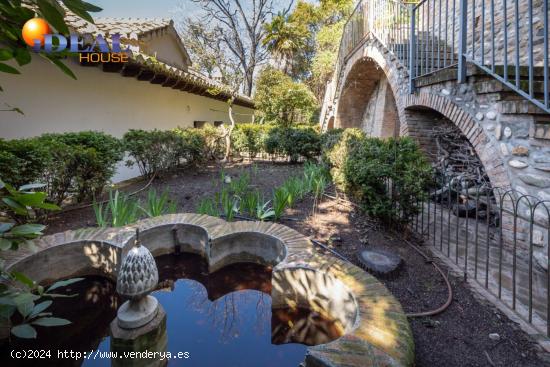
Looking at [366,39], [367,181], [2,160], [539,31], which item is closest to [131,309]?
[2,160]

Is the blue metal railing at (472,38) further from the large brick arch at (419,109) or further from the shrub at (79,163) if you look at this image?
the shrub at (79,163)

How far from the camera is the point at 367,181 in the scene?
338 cm

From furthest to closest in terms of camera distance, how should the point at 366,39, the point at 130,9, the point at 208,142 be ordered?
the point at 130,9
the point at 208,142
the point at 366,39

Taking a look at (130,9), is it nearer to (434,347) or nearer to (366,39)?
(366,39)

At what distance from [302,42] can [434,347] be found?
860 inches

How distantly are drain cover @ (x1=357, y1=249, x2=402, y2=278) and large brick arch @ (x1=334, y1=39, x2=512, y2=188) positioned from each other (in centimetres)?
177

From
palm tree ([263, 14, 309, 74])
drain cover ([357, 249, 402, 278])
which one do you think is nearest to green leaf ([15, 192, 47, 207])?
drain cover ([357, 249, 402, 278])

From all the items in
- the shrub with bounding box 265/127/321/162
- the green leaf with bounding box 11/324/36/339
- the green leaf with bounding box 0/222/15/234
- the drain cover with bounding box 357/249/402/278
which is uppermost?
the shrub with bounding box 265/127/321/162

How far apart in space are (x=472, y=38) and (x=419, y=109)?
1.65 m

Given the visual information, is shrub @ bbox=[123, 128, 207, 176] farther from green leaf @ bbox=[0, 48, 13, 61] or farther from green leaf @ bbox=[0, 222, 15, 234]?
green leaf @ bbox=[0, 48, 13, 61]

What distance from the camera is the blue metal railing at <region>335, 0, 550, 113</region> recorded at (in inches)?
115

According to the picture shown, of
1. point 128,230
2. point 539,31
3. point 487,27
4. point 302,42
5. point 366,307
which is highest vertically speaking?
point 302,42

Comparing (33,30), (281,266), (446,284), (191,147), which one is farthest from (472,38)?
(191,147)

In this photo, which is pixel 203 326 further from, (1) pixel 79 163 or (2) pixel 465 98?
(2) pixel 465 98
